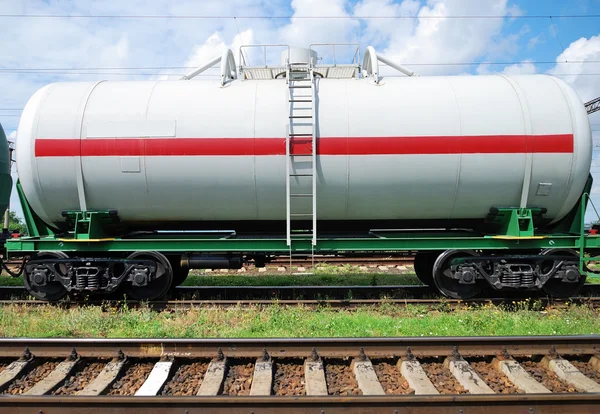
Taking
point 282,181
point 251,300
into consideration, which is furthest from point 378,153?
point 251,300

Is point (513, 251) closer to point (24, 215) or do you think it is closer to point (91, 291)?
point (91, 291)

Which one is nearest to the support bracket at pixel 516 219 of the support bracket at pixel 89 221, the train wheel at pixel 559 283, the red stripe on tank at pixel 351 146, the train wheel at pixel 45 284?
the train wheel at pixel 559 283

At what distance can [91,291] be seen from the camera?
281 inches

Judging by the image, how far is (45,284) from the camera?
7145mm

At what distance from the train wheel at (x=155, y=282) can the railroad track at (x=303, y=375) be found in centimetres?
251

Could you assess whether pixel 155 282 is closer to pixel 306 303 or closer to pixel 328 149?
pixel 306 303

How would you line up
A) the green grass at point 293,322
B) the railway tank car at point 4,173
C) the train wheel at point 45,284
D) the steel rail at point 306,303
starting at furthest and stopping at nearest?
1. the railway tank car at point 4,173
2. the steel rail at point 306,303
3. the train wheel at point 45,284
4. the green grass at point 293,322

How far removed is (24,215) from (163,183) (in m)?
2.96

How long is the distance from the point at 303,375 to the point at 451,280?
4.08 m

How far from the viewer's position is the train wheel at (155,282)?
23.6 feet

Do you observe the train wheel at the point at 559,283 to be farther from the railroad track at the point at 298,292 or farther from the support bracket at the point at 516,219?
the railroad track at the point at 298,292

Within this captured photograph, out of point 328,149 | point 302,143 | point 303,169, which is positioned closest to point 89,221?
point 303,169

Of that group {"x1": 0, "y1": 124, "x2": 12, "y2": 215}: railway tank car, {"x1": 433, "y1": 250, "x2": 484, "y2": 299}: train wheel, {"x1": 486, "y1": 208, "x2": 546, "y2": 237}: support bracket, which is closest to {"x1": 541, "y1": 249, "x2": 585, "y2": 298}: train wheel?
{"x1": 486, "y1": 208, "x2": 546, "y2": 237}: support bracket

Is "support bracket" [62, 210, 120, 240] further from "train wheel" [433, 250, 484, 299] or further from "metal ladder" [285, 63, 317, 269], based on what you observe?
"train wheel" [433, 250, 484, 299]
